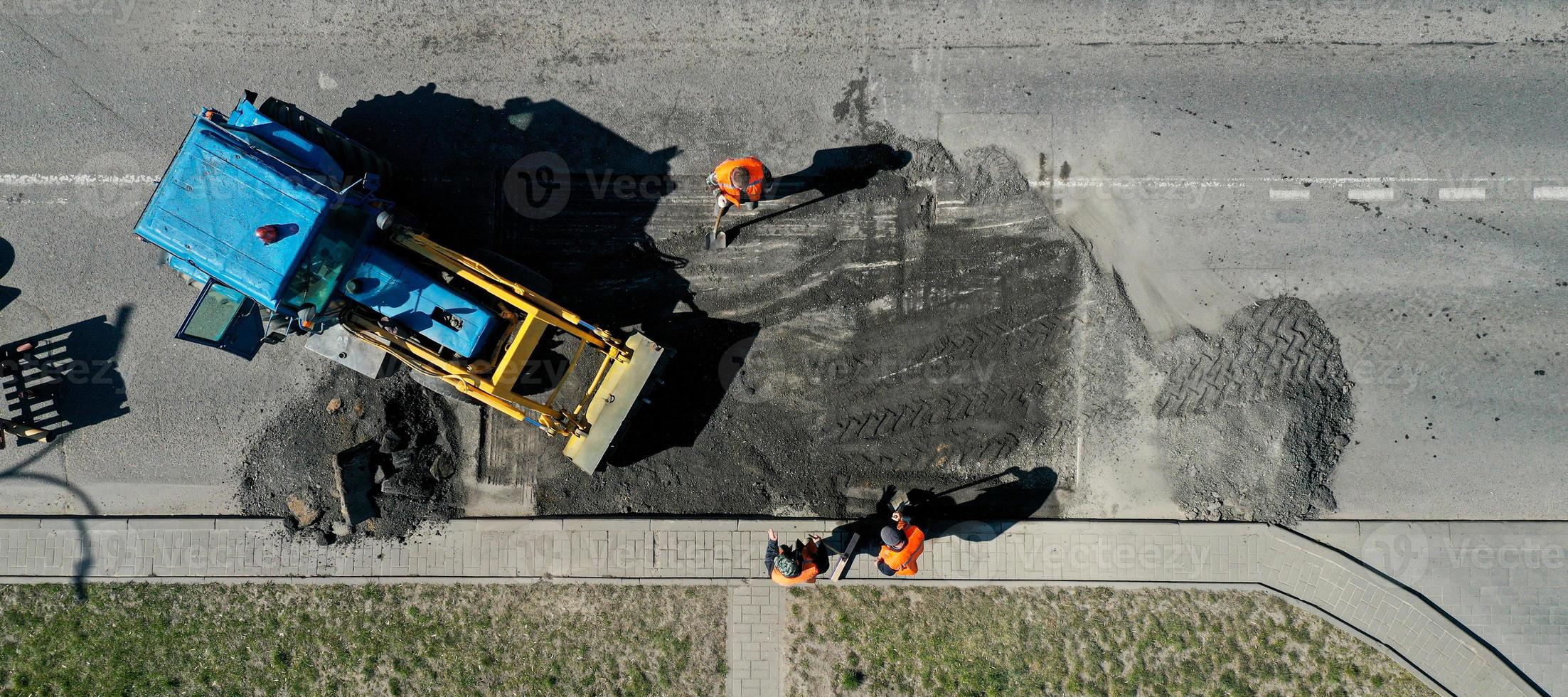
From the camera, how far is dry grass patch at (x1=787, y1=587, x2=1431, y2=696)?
1079cm

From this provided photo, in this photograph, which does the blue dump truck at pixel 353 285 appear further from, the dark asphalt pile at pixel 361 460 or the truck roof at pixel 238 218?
the dark asphalt pile at pixel 361 460

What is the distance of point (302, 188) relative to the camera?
866 cm

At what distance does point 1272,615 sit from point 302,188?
12.6 metres

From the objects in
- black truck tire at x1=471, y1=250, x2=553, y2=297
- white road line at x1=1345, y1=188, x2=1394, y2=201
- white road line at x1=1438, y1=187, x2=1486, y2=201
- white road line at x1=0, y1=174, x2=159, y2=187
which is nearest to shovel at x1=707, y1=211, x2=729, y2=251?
black truck tire at x1=471, y1=250, x2=553, y2=297

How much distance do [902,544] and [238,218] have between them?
8.06m

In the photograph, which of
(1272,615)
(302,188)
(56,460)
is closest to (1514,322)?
(1272,615)

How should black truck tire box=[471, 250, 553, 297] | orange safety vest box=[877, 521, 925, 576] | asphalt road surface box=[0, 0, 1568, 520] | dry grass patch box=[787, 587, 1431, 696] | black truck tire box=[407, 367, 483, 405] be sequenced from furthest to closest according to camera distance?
asphalt road surface box=[0, 0, 1568, 520], dry grass patch box=[787, 587, 1431, 696], black truck tire box=[471, 250, 553, 297], black truck tire box=[407, 367, 483, 405], orange safety vest box=[877, 521, 925, 576]

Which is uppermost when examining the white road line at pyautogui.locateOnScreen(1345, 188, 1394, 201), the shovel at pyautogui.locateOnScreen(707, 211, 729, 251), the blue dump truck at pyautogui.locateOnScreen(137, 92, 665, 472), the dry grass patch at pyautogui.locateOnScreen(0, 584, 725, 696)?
the white road line at pyautogui.locateOnScreen(1345, 188, 1394, 201)

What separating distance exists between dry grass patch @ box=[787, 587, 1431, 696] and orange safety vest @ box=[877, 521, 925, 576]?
38.6 inches

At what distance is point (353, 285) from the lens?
9.23 m

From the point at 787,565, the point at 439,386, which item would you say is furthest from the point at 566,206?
the point at 787,565

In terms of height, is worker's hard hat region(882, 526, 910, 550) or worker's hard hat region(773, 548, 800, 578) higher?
worker's hard hat region(882, 526, 910, 550)

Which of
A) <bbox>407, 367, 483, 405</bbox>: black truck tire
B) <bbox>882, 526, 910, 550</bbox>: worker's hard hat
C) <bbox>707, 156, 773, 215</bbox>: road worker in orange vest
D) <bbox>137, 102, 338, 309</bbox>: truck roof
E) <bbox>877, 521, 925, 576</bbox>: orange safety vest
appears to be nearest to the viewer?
<bbox>137, 102, 338, 309</bbox>: truck roof

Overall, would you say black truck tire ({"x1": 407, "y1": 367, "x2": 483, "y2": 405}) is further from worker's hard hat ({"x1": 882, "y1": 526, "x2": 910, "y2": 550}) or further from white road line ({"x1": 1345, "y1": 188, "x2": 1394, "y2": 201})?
white road line ({"x1": 1345, "y1": 188, "x2": 1394, "y2": 201})
